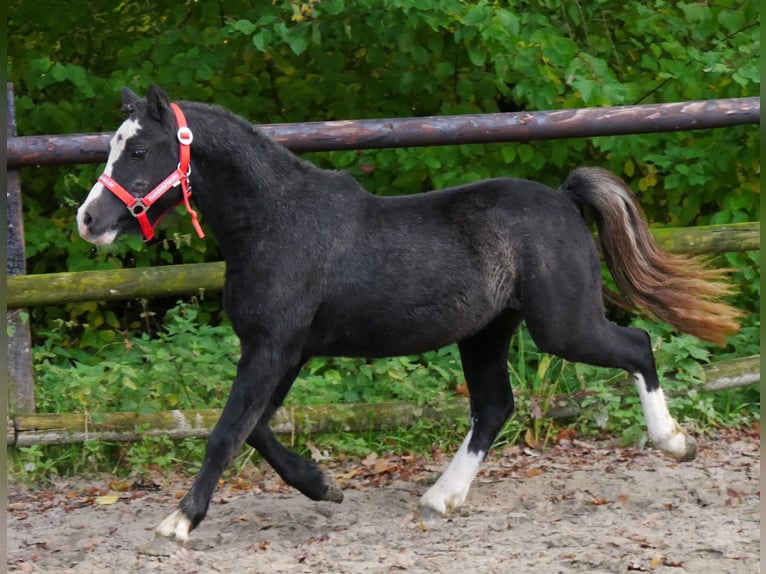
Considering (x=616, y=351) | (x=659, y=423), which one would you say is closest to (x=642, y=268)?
(x=616, y=351)

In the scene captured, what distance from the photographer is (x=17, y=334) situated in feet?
18.1

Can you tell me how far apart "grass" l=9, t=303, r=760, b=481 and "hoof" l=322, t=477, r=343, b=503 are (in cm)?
86

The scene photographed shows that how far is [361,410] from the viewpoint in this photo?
19.1 ft

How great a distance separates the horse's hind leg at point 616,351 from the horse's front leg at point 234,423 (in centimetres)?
111

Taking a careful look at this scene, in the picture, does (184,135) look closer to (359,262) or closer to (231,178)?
(231,178)

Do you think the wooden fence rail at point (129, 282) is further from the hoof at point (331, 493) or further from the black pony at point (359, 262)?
the hoof at point (331, 493)

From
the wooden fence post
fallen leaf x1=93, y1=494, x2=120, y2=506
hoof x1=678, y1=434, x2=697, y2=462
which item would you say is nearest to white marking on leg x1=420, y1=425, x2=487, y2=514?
hoof x1=678, y1=434, x2=697, y2=462

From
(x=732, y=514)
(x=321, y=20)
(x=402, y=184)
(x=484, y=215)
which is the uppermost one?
(x=321, y=20)

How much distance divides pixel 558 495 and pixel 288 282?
1619 millimetres

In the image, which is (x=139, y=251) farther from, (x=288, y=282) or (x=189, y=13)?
(x=288, y=282)

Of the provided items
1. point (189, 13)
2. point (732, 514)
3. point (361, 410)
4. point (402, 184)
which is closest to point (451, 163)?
point (402, 184)

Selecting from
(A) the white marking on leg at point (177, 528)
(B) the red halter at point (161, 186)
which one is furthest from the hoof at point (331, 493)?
(B) the red halter at point (161, 186)

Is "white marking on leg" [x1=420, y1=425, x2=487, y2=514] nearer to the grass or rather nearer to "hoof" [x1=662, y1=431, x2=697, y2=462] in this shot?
"hoof" [x1=662, y1=431, x2=697, y2=462]

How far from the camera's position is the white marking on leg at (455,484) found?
4734 millimetres
